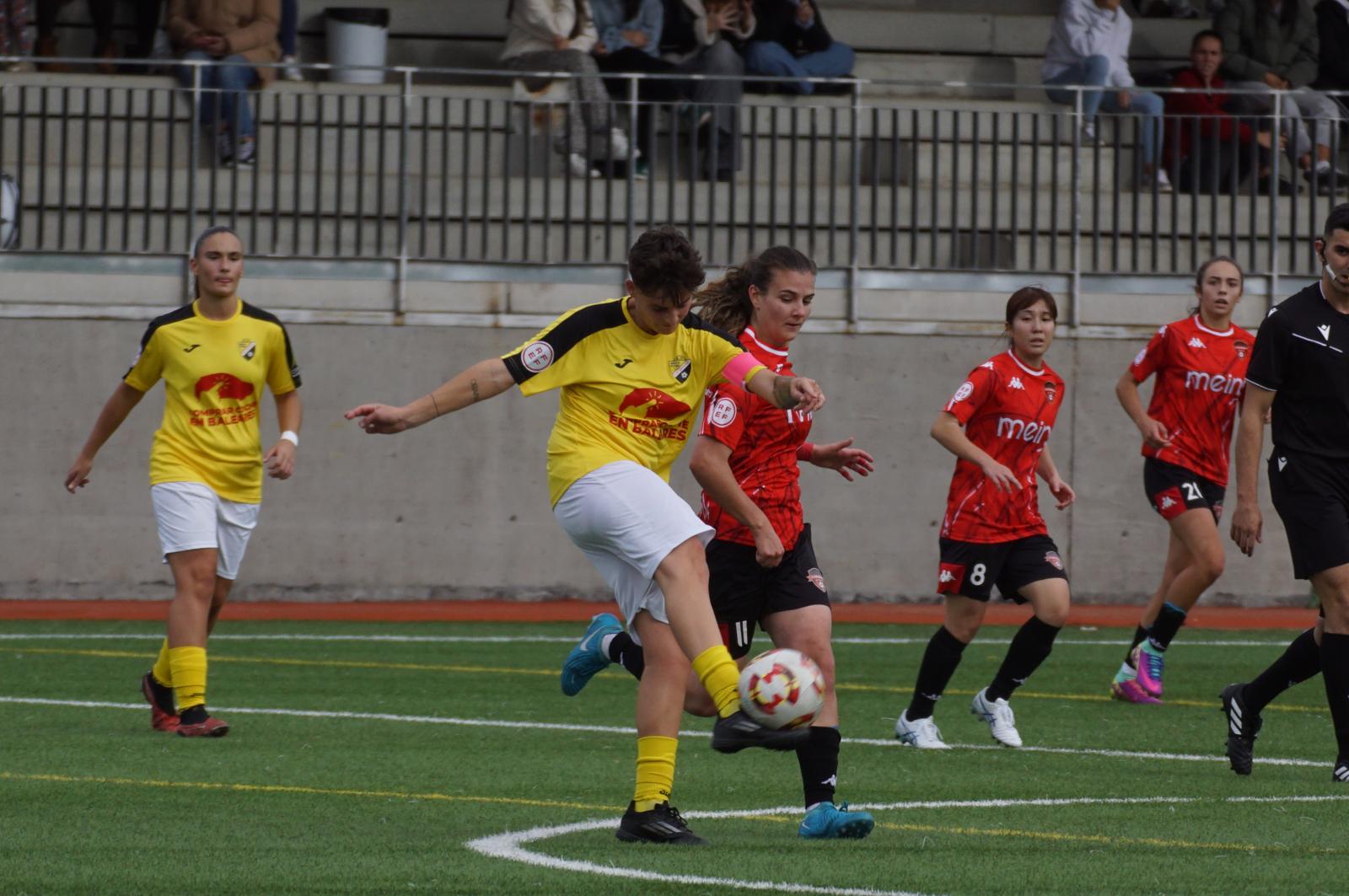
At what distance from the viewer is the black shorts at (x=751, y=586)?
6.91m

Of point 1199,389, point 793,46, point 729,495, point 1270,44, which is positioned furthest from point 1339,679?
point 1270,44

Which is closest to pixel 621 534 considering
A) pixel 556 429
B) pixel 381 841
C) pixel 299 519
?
pixel 556 429

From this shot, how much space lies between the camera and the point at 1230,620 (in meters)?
15.5

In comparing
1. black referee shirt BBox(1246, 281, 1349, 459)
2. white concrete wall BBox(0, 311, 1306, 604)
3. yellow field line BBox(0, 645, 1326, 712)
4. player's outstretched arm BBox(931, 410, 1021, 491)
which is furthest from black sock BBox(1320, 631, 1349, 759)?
white concrete wall BBox(0, 311, 1306, 604)

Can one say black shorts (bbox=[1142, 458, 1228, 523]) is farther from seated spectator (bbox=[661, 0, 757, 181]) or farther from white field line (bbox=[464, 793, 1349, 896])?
seated spectator (bbox=[661, 0, 757, 181])

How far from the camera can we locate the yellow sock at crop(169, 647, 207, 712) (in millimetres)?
9008

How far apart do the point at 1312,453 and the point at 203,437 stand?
4772 mm

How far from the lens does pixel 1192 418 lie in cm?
1123

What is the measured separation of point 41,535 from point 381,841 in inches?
399

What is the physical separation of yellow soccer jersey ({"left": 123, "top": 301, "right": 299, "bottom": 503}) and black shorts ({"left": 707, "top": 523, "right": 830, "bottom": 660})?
3.04m

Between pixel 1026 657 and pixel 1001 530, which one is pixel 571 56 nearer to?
pixel 1001 530

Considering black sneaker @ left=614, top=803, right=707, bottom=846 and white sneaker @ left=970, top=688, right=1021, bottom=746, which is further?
white sneaker @ left=970, top=688, right=1021, bottom=746

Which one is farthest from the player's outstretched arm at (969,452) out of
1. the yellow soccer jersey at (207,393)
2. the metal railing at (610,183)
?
the metal railing at (610,183)

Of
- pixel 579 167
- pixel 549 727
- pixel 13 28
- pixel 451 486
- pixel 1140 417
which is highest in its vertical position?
pixel 13 28
